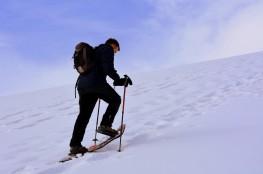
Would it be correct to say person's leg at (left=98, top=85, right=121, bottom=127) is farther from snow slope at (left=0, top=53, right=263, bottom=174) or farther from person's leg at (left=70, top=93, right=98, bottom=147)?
snow slope at (left=0, top=53, right=263, bottom=174)

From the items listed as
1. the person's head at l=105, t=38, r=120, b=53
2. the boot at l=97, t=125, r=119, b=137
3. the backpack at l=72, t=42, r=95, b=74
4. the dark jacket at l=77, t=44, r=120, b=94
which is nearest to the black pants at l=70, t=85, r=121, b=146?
the dark jacket at l=77, t=44, r=120, b=94

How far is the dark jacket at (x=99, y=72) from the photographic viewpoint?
7004 millimetres

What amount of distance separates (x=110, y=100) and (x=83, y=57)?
905 mm

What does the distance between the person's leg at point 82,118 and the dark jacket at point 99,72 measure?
160 millimetres

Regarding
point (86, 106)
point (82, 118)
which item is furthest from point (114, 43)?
point (82, 118)

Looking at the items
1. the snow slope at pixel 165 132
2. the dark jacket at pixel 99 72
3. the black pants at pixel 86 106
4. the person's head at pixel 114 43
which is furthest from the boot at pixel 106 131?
the person's head at pixel 114 43

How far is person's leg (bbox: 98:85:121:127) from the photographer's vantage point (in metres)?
7.28

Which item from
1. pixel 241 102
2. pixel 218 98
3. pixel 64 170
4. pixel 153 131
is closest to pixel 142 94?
pixel 218 98

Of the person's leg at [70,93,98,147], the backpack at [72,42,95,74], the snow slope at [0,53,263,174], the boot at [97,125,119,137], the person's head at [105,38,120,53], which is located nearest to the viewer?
the snow slope at [0,53,263,174]

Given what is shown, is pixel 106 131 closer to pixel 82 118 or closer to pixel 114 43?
pixel 82 118

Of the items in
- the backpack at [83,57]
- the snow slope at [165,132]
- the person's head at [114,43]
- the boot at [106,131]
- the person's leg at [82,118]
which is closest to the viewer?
the snow slope at [165,132]

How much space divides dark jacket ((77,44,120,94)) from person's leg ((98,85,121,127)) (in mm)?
138

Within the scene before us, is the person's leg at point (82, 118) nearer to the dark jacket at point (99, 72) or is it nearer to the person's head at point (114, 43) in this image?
the dark jacket at point (99, 72)

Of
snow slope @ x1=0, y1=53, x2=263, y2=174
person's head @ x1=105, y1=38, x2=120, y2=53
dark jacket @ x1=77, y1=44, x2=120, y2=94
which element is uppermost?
person's head @ x1=105, y1=38, x2=120, y2=53
